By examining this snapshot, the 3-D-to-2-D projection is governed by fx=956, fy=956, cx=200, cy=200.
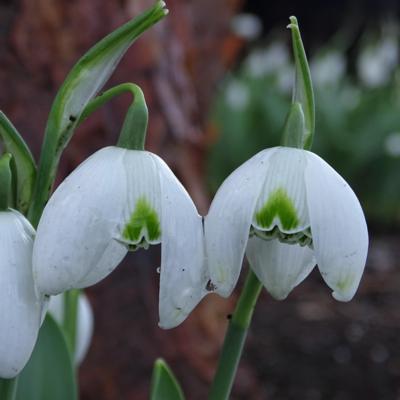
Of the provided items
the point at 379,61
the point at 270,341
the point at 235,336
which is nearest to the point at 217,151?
the point at 379,61

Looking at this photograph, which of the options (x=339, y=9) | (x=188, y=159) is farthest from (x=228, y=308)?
(x=339, y=9)

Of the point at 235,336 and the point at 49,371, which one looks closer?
the point at 235,336

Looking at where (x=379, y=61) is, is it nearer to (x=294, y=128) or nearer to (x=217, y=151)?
(x=217, y=151)

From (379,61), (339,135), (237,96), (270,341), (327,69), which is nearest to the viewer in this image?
(270,341)

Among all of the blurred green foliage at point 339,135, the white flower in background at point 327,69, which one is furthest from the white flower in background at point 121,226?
the white flower in background at point 327,69

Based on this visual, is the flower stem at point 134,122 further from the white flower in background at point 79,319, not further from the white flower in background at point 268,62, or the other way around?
the white flower in background at point 268,62

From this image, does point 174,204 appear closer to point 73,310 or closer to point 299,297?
point 73,310
